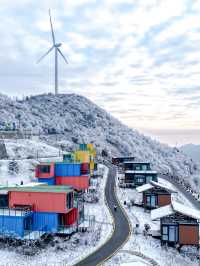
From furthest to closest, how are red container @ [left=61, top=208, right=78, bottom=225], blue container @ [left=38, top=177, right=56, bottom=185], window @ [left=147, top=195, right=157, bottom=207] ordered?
blue container @ [left=38, top=177, right=56, bottom=185]
window @ [left=147, top=195, right=157, bottom=207]
red container @ [left=61, top=208, right=78, bottom=225]

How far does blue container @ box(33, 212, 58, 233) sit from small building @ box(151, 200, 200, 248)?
34.5 feet

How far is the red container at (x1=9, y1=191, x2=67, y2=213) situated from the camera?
42469 mm

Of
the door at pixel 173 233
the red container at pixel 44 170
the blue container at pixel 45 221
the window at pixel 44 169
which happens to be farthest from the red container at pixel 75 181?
the door at pixel 173 233

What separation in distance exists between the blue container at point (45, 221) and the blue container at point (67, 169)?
72.3 ft

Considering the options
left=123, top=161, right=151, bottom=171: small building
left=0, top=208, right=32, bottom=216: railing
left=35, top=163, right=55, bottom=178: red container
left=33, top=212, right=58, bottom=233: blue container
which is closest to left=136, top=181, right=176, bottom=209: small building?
left=35, top=163, right=55, bottom=178: red container

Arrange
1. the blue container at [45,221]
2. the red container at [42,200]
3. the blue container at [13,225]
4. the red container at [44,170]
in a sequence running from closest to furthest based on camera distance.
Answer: the blue container at [13,225]
the blue container at [45,221]
the red container at [42,200]
the red container at [44,170]

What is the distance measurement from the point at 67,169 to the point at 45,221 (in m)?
22.4

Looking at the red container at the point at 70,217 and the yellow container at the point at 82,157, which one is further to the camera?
the yellow container at the point at 82,157

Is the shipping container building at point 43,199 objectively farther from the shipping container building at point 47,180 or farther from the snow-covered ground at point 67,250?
the shipping container building at point 47,180

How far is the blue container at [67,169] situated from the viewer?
6462 cm

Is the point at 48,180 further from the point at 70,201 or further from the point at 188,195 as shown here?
the point at 188,195

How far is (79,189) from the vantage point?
64.9 metres

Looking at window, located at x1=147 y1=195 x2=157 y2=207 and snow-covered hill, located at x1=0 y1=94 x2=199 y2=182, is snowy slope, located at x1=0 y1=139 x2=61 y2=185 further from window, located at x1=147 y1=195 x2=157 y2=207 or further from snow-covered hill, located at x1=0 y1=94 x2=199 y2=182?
snow-covered hill, located at x1=0 y1=94 x2=199 y2=182

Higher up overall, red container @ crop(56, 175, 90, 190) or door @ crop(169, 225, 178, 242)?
red container @ crop(56, 175, 90, 190)
